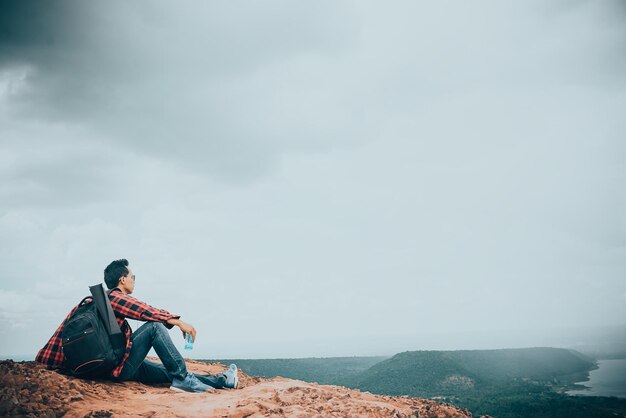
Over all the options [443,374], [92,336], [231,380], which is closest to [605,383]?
[443,374]

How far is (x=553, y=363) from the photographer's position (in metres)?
141

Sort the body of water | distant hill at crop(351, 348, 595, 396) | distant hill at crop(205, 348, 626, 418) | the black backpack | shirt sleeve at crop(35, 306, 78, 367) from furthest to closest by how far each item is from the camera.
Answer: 1. the body of water
2. distant hill at crop(351, 348, 595, 396)
3. distant hill at crop(205, 348, 626, 418)
4. shirt sleeve at crop(35, 306, 78, 367)
5. the black backpack

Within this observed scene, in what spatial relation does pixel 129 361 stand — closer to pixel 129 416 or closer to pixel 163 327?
pixel 163 327

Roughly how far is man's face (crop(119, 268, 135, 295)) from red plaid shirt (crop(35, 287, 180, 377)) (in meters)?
0.11

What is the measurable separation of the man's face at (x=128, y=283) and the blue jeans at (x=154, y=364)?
66cm

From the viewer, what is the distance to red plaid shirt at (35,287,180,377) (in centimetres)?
536

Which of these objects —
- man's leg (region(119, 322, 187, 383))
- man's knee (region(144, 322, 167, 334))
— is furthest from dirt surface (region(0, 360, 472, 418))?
man's knee (region(144, 322, 167, 334))

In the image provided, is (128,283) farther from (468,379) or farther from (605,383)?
Result: (605,383)

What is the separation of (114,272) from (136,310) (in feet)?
2.96

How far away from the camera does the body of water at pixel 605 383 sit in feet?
293

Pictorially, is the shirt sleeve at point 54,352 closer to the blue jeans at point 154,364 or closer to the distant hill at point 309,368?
the blue jeans at point 154,364

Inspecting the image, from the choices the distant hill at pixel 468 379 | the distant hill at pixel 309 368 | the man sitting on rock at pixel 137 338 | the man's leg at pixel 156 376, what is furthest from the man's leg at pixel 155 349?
the distant hill at pixel 309 368

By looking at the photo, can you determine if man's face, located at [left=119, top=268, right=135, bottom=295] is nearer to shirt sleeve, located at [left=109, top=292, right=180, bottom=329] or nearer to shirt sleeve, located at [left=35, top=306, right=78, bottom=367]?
shirt sleeve, located at [left=109, top=292, right=180, bottom=329]

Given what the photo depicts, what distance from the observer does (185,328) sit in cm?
538
